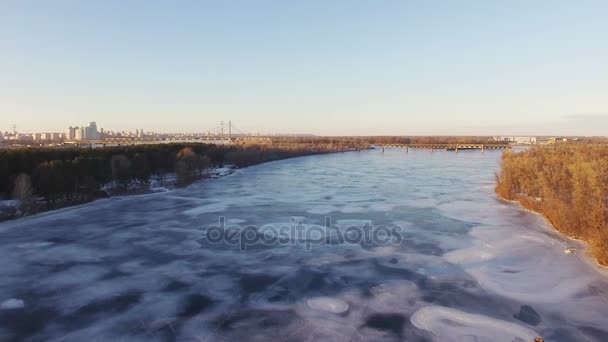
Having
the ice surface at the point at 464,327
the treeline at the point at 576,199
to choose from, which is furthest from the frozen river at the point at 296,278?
the treeline at the point at 576,199

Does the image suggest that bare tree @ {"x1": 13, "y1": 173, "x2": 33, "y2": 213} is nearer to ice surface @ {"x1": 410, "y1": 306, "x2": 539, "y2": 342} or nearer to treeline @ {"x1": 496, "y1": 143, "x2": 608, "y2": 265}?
ice surface @ {"x1": 410, "y1": 306, "x2": 539, "y2": 342}

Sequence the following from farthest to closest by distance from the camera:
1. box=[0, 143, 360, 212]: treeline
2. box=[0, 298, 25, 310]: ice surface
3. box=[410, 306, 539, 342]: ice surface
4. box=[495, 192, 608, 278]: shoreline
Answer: box=[0, 143, 360, 212]: treeline < box=[495, 192, 608, 278]: shoreline < box=[0, 298, 25, 310]: ice surface < box=[410, 306, 539, 342]: ice surface

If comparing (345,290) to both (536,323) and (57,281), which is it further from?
(57,281)

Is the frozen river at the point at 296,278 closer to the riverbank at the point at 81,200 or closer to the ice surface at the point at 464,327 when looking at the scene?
the ice surface at the point at 464,327

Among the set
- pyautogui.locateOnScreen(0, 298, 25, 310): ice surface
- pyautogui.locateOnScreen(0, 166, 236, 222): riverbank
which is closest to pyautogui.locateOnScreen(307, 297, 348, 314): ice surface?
pyautogui.locateOnScreen(0, 298, 25, 310): ice surface

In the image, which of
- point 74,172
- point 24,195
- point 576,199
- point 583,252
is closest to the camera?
point 583,252

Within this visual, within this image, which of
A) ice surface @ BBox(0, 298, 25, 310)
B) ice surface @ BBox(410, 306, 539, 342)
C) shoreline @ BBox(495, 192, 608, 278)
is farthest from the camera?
shoreline @ BBox(495, 192, 608, 278)

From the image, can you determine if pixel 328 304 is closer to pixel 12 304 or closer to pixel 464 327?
pixel 464 327

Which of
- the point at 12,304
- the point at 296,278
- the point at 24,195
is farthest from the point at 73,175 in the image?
the point at 296,278
